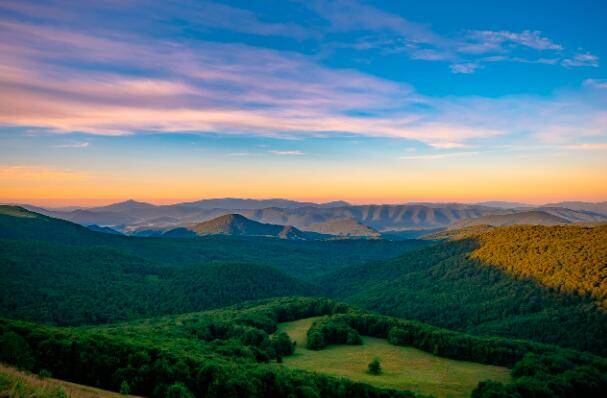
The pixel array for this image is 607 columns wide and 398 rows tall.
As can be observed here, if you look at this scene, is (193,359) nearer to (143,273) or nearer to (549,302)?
(549,302)

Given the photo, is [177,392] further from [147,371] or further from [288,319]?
[288,319]

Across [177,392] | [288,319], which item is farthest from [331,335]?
[177,392]

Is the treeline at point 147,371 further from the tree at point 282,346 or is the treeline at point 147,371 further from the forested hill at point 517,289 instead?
the forested hill at point 517,289

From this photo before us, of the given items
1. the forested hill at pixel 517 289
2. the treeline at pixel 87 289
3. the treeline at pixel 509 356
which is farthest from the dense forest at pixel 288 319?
the treeline at pixel 87 289

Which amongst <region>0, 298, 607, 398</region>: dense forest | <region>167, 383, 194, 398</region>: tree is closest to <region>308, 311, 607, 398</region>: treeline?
<region>0, 298, 607, 398</region>: dense forest

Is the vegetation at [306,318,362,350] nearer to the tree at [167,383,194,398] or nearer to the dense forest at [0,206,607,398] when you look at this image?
the dense forest at [0,206,607,398]

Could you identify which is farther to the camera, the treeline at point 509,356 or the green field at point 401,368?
the green field at point 401,368
